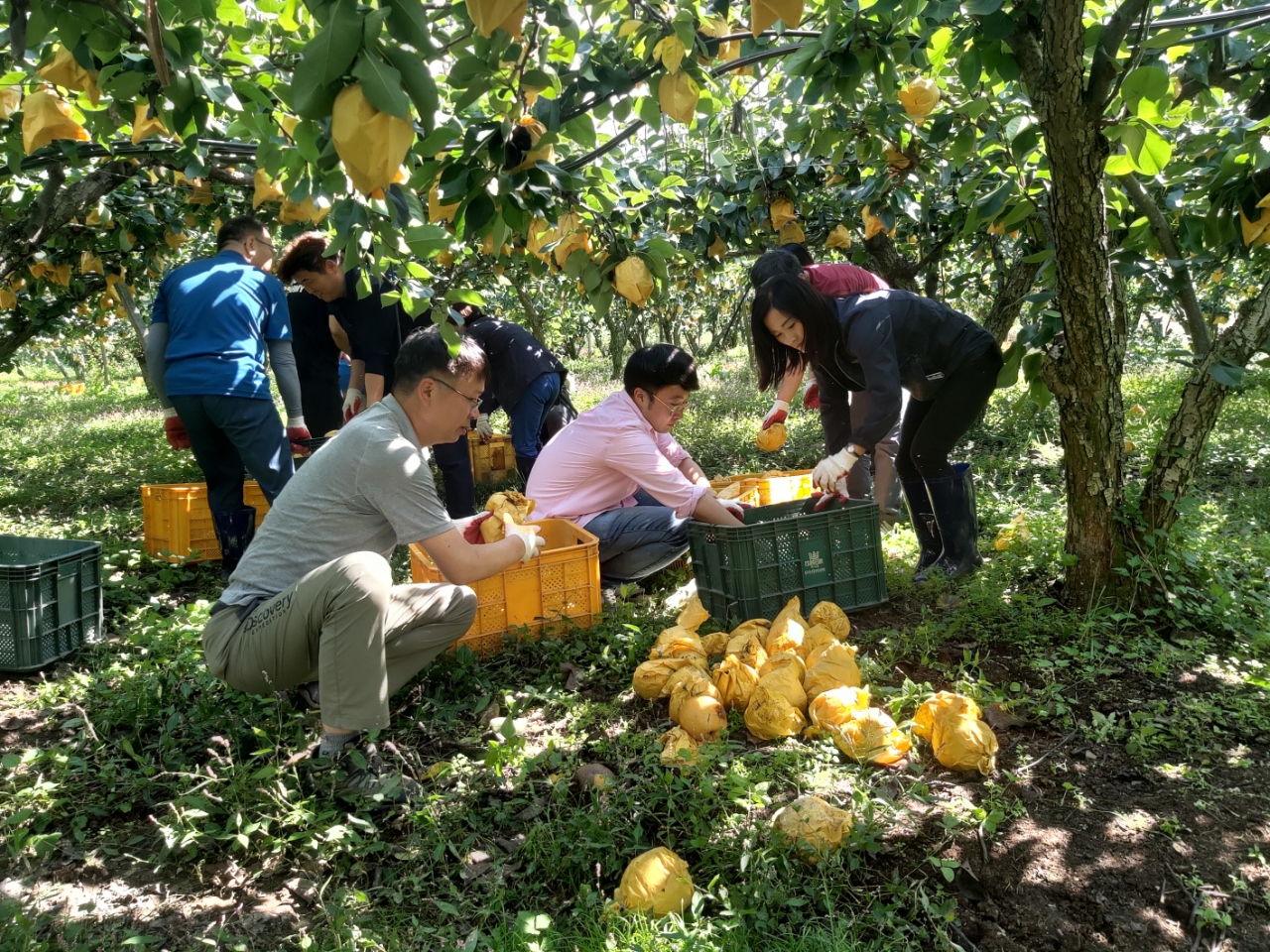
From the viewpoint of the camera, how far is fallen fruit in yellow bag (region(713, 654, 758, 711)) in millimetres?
2336

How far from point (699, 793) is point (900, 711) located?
2.38 ft

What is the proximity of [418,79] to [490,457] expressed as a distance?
5147 mm

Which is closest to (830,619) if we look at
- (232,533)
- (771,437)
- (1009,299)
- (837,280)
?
(837,280)

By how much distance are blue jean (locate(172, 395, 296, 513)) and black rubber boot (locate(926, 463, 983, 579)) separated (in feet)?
8.77

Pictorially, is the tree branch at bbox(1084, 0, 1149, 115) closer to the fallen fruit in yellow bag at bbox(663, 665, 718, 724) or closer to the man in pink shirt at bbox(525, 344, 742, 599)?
the man in pink shirt at bbox(525, 344, 742, 599)

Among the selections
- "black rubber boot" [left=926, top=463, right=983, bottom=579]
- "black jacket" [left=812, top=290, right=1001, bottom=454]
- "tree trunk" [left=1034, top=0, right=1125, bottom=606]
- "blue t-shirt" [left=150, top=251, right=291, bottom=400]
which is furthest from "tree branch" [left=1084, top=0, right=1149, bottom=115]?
"blue t-shirt" [left=150, top=251, right=291, bottom=400]

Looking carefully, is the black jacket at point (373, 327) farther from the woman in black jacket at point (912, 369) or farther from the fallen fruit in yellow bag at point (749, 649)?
the fallen fruit in yellow bag at point (749, 649)

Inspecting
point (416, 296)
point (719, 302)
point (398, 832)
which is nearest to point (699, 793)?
point (398, 832)

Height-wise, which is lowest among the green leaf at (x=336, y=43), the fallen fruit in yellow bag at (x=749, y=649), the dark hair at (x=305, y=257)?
the fallen fruit in yellow bag at (x=749, y=649)

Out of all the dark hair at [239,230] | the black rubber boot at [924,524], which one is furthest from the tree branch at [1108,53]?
the dark hair at [239,230]

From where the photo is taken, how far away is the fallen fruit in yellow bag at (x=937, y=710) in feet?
6.70

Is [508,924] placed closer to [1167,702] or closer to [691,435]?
[1167,702]

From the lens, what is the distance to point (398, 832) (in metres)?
1.99

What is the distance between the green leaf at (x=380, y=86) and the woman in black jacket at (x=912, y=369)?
7.49ft
